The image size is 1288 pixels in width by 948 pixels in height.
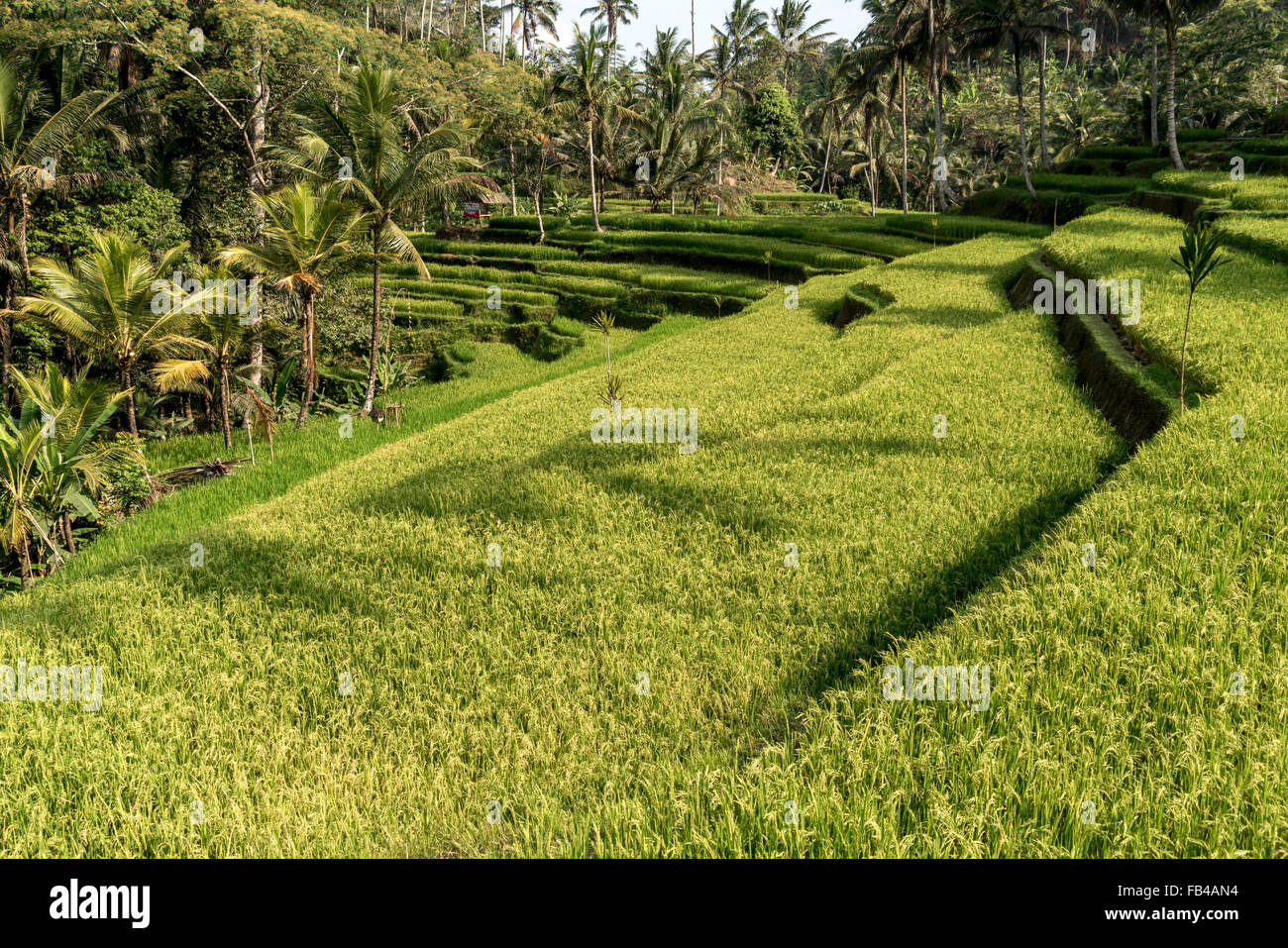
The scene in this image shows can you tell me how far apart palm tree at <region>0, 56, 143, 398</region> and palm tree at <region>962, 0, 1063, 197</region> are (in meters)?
25.5

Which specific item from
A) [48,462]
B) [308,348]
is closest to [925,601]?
[48,462]

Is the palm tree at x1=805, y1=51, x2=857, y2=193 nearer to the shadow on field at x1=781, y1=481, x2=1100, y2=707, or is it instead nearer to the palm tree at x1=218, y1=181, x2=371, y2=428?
the palm tree at x1=218, y1=181, x2=371, y2=428

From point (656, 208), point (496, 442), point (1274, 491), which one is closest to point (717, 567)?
point (1274, 491)

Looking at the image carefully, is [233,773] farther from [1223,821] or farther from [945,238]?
[945,238]

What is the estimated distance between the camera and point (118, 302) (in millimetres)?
10617

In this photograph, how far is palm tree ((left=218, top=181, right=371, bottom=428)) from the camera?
42.5 feet

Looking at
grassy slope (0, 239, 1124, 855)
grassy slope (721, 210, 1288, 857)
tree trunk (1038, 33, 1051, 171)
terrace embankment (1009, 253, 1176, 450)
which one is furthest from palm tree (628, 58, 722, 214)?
grassy slope (721, 210, 1288, 857)

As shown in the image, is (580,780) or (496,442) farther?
(496,442)

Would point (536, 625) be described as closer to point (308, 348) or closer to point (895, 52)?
point (308, 348)

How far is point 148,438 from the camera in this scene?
14.7m

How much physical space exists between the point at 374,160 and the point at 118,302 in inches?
240

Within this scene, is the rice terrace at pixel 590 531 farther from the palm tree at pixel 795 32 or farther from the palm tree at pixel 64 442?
the palm tree at pixel 795 32

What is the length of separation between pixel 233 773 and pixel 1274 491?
19.0 feet

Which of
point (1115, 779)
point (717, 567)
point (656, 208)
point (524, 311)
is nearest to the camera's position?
point (1115, 779)
